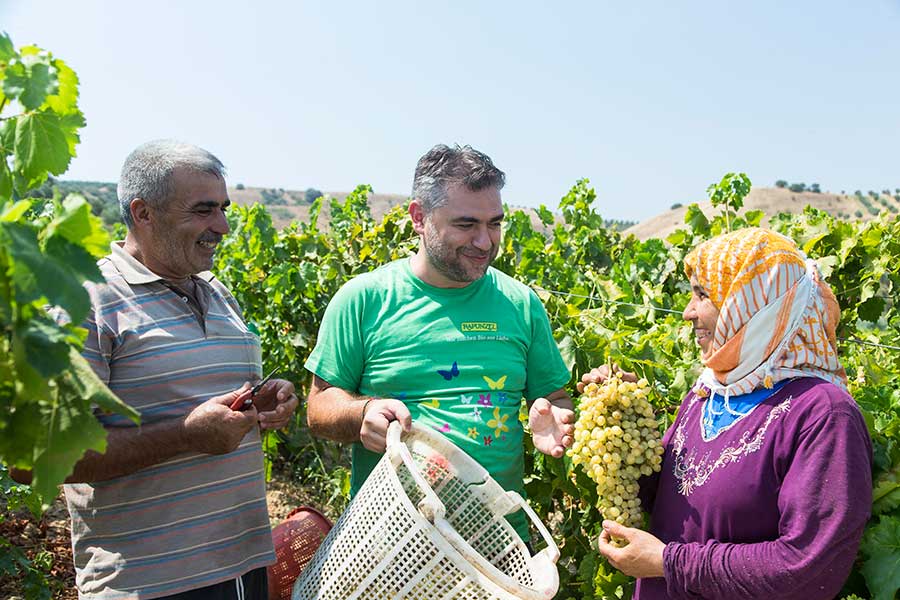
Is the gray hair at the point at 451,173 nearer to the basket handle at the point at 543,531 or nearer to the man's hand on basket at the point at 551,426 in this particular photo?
the man's hand on basket at the point at 551,426

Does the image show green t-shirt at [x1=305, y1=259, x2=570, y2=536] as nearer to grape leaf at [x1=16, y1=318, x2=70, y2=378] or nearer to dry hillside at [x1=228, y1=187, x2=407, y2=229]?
grape leaf at [x1=16, y1=318, x2=70, y2=378]

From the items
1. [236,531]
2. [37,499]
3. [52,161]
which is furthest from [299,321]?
[52,161]

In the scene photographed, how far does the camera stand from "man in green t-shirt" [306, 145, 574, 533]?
2.38 meters

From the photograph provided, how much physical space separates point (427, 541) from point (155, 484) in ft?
2.65

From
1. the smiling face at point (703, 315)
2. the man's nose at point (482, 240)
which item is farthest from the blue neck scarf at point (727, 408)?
the man's nose at point (482, 240)

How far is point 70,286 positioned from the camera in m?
1.04

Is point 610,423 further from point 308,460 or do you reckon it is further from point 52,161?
point 308,460

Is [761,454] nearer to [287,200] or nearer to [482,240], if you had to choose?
[482,240]

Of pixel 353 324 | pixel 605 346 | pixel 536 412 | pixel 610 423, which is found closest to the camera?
pixel 610 423

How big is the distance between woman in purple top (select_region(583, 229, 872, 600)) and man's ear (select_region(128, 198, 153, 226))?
1.49 metres

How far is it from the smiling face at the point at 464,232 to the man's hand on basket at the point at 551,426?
460 mm

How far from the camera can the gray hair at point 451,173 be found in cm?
244

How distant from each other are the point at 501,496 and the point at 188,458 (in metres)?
0.86

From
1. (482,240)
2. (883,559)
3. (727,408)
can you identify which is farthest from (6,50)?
(883,559)
